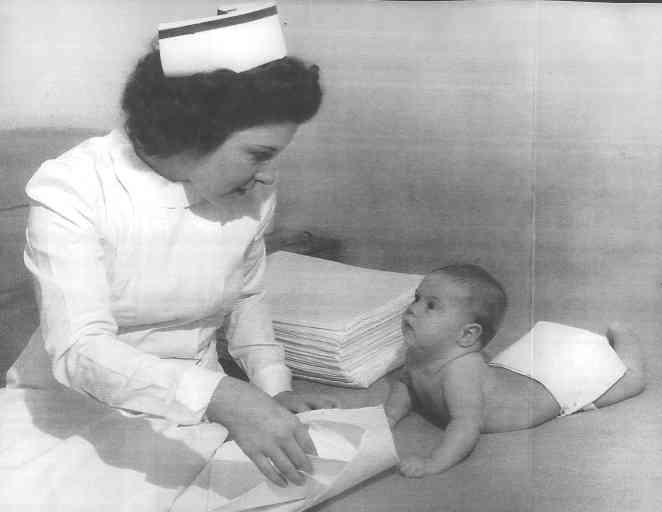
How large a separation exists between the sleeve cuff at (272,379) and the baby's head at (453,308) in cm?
16

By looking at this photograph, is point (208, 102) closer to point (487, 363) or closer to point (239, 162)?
point (239, 162)

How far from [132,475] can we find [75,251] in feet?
0.73

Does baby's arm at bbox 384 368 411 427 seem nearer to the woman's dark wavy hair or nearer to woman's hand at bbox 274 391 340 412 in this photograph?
woman's hand at bbox 274 391 340 412

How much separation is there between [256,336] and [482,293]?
285 mm

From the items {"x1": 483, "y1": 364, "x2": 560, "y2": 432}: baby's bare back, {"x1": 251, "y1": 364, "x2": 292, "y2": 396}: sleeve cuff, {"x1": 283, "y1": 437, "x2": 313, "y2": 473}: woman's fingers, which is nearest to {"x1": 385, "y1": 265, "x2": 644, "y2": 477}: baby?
{"x1": 483, "y1": 364, "x2": 560, "y2": 432}: baby's bare back

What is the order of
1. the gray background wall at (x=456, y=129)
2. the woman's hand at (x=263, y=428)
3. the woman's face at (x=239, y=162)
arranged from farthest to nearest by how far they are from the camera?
the gray background wall at (x=456, y=129) < the woman's face at (x=239, y=162) < the woman's hand at (x=263, y=428)

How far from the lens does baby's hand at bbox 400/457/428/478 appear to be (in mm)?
735

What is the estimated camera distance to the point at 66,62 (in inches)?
32.2

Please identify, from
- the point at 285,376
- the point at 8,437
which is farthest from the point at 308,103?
the point at 8,437

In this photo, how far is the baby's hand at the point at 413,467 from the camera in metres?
0.74

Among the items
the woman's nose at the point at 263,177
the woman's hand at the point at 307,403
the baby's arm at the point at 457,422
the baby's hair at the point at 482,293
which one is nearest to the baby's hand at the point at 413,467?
the baby's arm at the point at 457,422

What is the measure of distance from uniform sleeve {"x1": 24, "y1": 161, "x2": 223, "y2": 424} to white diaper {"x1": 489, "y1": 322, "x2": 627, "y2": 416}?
0.44 meters

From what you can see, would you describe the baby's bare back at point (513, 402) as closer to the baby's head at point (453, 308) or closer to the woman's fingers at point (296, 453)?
the baby's head at point (453, 308)

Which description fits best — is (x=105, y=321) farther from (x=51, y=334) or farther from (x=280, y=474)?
(x=280, y=474)
